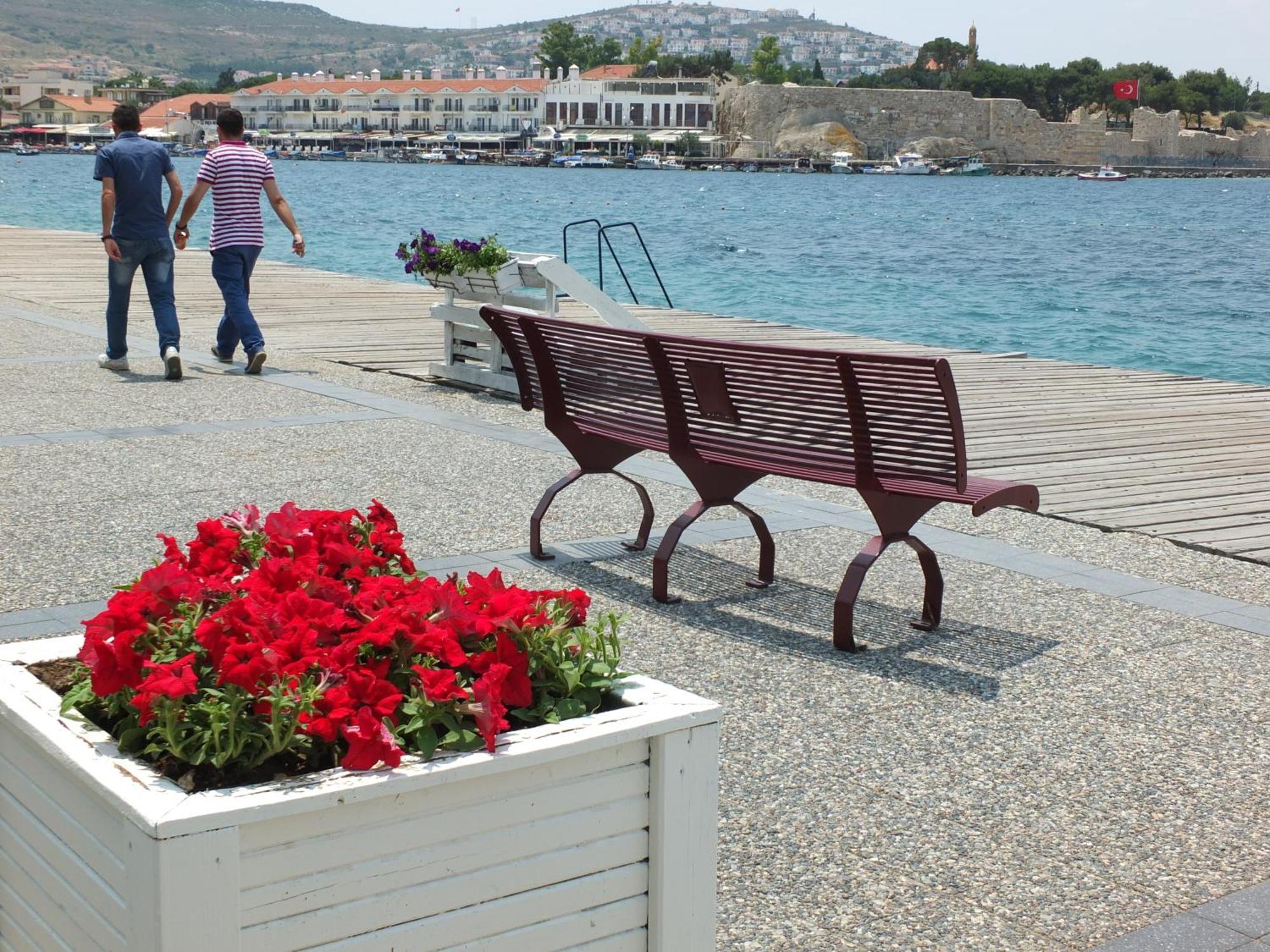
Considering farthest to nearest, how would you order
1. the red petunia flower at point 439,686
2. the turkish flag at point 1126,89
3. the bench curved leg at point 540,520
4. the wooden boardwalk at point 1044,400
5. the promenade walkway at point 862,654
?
the turkish flag at point 1126,89 < the wooden boardwalk at point 1044,400 < the bench curved leg at point 540,520 < the promenade walkway at point 862,654 < the red petunia flower at point 439,686

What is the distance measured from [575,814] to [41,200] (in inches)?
2676

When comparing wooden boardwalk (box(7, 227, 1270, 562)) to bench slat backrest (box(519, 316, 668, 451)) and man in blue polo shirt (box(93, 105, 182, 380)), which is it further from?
bench slat backrest (box(519, 316, 668, 451))

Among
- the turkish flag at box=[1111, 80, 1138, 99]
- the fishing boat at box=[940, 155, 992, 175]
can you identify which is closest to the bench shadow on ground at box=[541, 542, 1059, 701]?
the fishing boat at box=[940, 155, 992, 175]

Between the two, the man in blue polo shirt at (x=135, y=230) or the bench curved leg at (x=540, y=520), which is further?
the man in blue polo shirt at (x=135, y=230)

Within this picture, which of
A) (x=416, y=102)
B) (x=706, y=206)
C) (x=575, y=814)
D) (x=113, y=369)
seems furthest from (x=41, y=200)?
(x=416, y=102)

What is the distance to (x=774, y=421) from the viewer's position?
5.27 metres

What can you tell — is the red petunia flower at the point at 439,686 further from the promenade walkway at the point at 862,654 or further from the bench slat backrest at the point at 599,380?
the bench slat backrest at the point at 599,380

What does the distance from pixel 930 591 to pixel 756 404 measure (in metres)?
0.85

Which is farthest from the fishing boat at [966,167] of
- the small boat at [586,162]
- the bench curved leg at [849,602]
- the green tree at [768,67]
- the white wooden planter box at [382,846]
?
the white wooden planter box at [382,846]

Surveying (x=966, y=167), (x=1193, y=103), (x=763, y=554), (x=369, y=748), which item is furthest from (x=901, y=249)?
(x=1193, y=103)

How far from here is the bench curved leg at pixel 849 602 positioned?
4.79m

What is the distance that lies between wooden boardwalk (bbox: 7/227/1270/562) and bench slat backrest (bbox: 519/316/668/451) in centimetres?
231

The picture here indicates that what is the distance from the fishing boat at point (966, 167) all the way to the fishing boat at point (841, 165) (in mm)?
8430

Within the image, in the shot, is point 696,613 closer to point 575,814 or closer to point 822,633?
point 822,633
